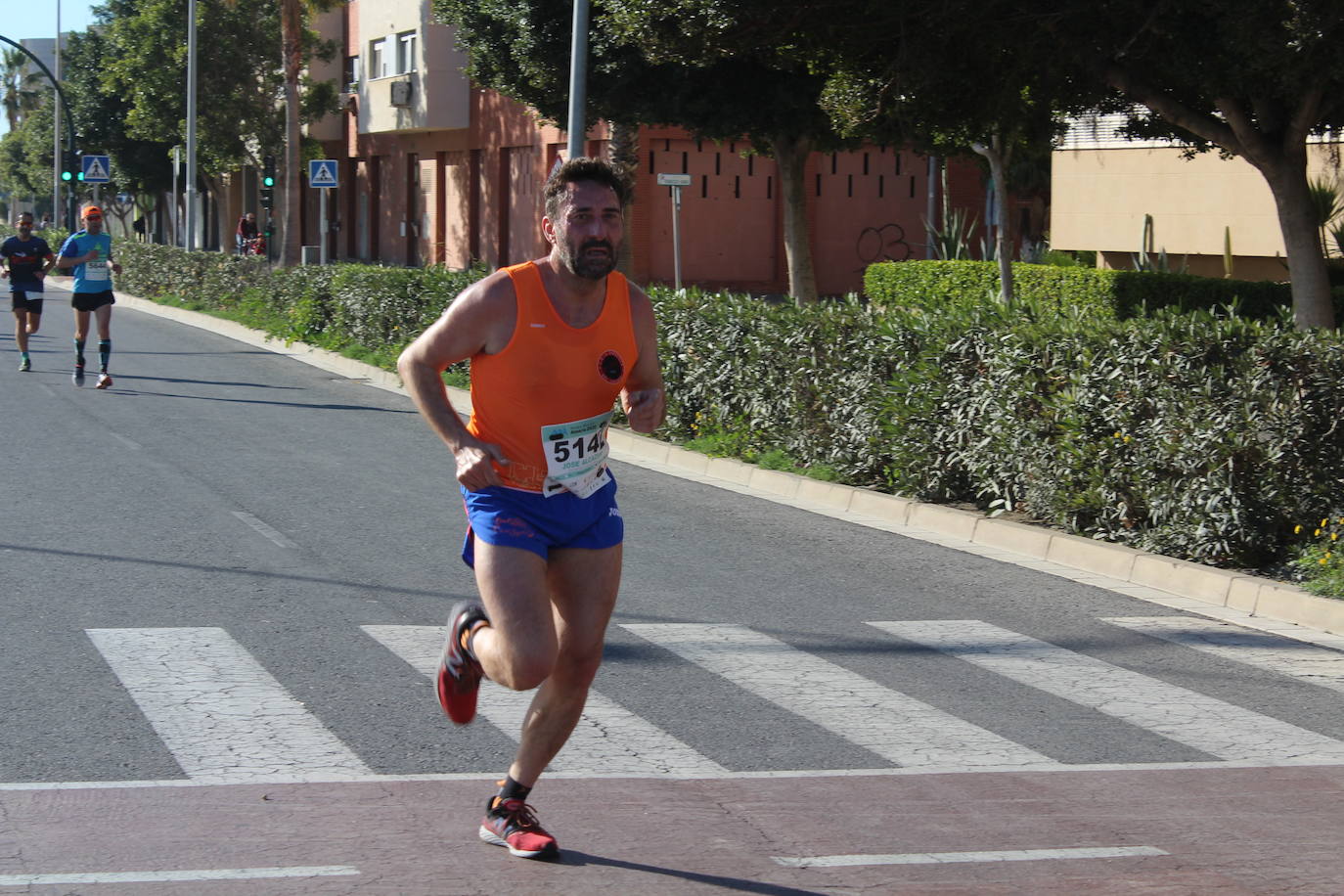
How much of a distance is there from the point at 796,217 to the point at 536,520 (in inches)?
711

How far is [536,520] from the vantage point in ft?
15.3

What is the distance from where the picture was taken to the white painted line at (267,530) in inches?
385

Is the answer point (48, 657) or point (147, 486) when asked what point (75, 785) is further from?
point (147, 486)

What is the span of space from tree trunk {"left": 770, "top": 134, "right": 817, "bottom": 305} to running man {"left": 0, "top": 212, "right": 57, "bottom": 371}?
349 inches

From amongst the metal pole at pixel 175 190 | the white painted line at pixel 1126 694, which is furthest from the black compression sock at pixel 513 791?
the metal pole at pixel 175 190

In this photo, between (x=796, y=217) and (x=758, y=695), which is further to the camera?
(x=796, y=217)

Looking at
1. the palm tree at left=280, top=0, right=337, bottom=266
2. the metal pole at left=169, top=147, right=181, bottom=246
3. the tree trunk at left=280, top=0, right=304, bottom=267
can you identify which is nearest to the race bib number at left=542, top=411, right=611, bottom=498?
the palm tree at left=280, top=0, right=337, bottom=266

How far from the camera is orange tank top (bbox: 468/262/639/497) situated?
4.64 metres

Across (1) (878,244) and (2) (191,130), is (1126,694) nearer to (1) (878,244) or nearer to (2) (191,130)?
(1) (878,244)

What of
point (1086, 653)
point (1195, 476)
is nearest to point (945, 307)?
point (1195, 476)

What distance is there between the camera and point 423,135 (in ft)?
159

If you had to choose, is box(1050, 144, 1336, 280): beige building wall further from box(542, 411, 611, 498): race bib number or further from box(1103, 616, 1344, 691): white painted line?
box(542, 411, 611, 498): race bib number

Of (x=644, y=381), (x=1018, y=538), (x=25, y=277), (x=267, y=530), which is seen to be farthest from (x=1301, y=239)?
(x=25, y=277)

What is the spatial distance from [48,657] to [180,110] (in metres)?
44.7
